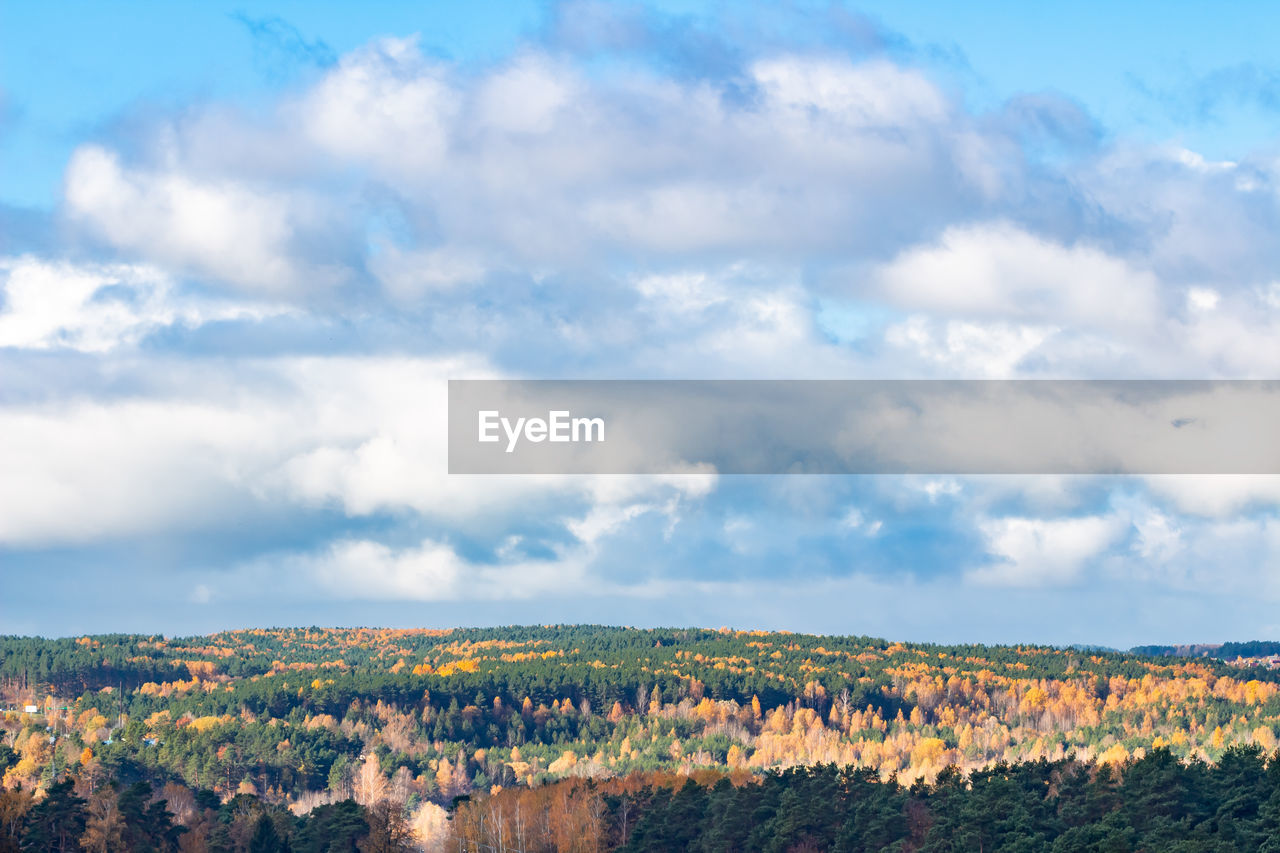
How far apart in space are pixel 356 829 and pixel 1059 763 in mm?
67597

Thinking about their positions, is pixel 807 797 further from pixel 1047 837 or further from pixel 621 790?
pixel 621 790

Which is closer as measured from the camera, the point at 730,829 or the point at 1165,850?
the point at 1165,850

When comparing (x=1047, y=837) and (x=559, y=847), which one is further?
(x=559, y=847)

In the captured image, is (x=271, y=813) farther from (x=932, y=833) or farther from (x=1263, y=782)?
(x=1263, y=782)

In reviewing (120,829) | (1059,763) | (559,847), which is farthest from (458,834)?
(1059,763)

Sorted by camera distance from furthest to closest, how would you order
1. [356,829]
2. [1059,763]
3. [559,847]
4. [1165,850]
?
[559,847] < [356,829] < [1059,763] < [1165,850]

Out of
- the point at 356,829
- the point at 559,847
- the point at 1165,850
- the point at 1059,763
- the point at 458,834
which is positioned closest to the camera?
the point at 1165,850

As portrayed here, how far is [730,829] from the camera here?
148m

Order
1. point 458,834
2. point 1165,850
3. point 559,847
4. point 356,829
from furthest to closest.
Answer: point 458,834 → point 559,847 → point 356,829 → point 1165,850

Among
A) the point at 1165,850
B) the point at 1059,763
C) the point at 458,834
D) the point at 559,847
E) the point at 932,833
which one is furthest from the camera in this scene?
→ the point at 458,834

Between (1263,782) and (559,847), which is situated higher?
(1263,782)

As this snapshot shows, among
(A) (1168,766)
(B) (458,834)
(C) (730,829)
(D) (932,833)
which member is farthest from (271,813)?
(A) (1168,766)

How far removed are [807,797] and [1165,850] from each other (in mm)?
43474

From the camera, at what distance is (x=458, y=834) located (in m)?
185
